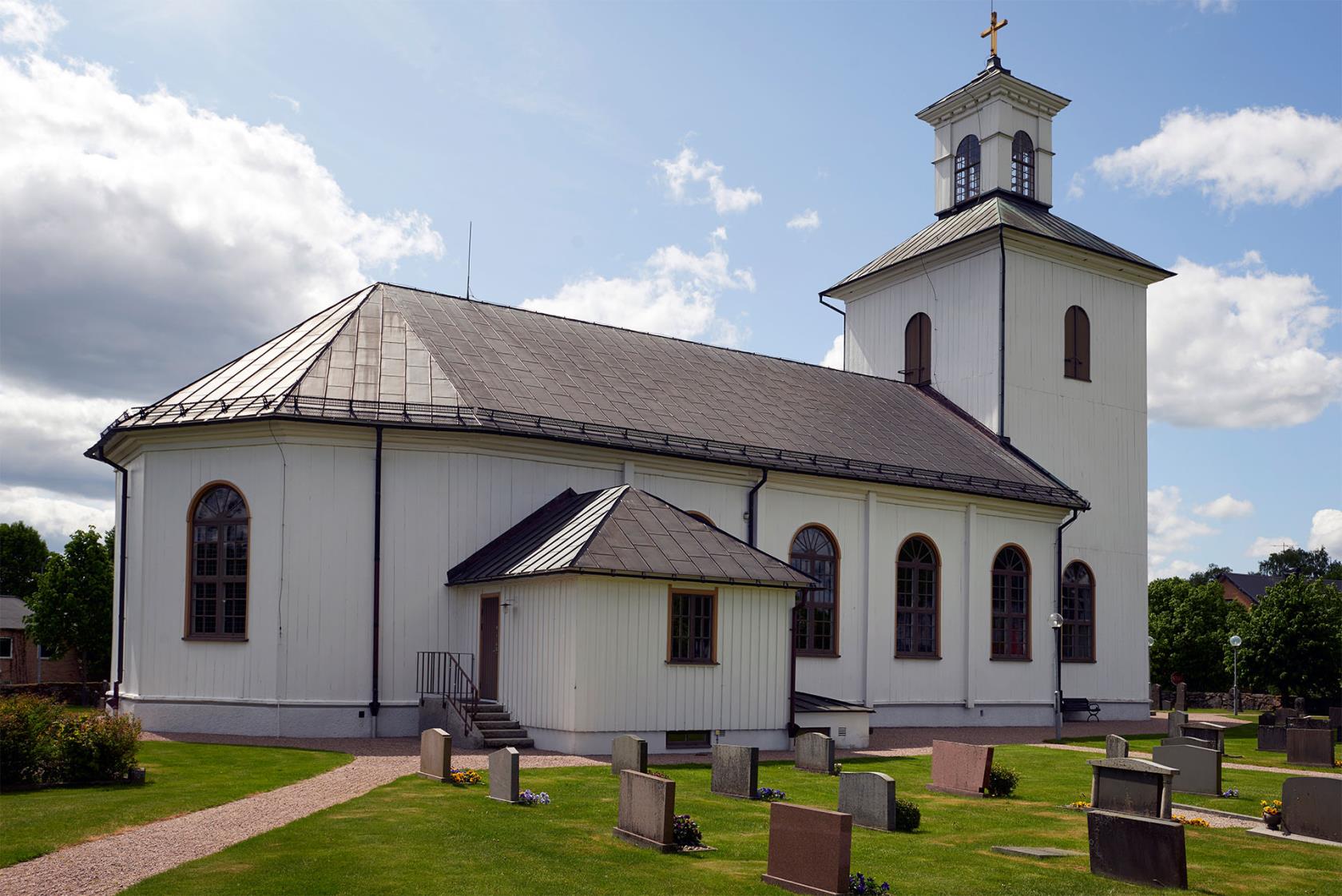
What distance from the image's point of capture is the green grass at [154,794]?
12812mm

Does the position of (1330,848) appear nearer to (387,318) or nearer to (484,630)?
(484,630)

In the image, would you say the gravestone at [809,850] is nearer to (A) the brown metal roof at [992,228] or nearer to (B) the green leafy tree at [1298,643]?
(A) the brown metal roof at [992,228]

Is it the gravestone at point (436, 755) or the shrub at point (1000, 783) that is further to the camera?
the shrub at point (1000, 783)

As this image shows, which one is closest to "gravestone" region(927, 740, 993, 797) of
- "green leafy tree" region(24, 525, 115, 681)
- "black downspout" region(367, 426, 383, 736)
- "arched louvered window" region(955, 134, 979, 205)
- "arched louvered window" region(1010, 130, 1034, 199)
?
"black downspout" region(367, 426, 383, 736)

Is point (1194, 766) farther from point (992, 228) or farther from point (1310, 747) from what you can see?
point (992, 228)

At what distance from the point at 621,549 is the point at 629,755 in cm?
495

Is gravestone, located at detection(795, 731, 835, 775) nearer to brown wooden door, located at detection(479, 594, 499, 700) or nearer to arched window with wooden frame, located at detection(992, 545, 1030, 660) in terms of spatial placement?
brown wooden door, located at detection(479, 594, 499, 700)

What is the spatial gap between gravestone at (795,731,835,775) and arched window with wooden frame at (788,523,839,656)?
8217 mm

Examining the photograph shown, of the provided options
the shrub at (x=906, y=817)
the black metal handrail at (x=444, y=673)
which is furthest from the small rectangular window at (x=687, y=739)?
the shrub at (x=906, y=817)

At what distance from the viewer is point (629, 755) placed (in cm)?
1694

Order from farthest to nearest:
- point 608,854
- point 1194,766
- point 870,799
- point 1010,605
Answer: point 1010,605 → point 1194,766 → point 870,799 → point 608,854

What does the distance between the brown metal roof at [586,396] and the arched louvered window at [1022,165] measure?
853 centimetres

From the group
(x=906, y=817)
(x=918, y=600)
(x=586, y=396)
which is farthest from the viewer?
(x=918, y=600)

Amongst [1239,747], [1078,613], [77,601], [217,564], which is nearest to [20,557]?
[77,601]
